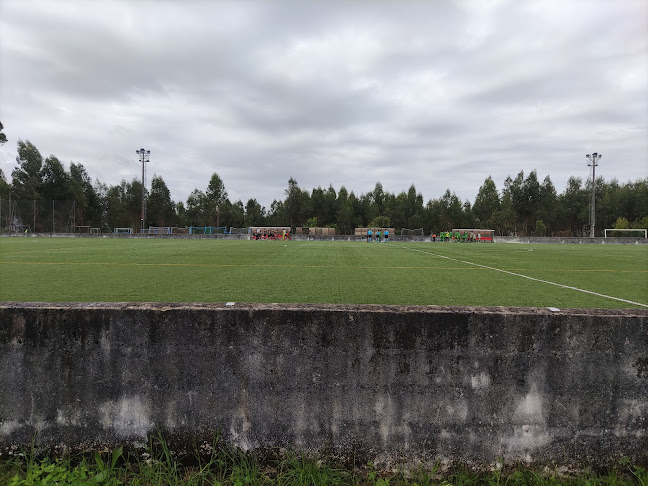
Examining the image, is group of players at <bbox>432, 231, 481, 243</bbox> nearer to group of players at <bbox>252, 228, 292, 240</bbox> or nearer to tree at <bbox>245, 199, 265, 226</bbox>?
group of players at <bbox>252, 228, 292, 240</bbox>

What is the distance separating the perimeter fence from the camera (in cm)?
4797

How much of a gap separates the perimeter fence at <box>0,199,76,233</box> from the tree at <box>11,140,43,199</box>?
29.0 metres

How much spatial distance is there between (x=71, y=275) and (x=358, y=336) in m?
10.3

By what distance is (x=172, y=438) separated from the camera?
8.49 ft

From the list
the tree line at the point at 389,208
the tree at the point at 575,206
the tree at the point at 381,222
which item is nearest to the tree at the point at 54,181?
the tree line at the point at 389,208

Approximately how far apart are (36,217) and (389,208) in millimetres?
65551

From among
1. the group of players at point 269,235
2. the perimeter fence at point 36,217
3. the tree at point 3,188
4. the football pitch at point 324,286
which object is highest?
the tree at point 3,188

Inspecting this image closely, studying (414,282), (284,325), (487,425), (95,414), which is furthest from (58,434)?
(414,282)

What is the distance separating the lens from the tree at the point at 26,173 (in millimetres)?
73562

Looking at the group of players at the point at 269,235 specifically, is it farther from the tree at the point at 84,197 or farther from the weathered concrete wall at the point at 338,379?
the weathered concrete wall at the point at 338,379

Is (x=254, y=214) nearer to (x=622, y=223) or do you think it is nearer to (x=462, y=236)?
(x=462, y=236)

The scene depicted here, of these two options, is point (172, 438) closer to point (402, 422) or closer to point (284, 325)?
point (284, 325)

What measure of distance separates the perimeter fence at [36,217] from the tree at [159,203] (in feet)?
114

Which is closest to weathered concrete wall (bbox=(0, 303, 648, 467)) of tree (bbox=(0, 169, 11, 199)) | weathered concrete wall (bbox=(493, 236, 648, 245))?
Answer: weathered concrete wall (bbox=(493, 236, 648, 245))
